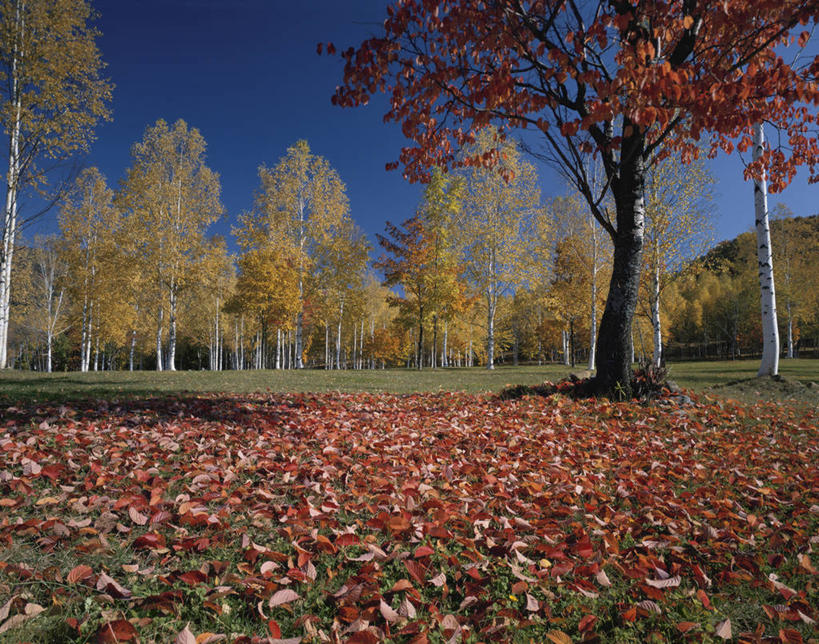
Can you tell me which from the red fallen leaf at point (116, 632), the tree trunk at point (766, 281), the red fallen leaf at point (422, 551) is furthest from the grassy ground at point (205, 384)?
the red fallen leaf at point (422, 551)

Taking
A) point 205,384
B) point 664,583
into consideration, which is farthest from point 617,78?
point 205,384

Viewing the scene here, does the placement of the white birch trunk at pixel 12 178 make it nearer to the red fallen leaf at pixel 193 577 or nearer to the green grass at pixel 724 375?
the red fallen leaf at pixel 193 577

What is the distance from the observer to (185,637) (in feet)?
4.66

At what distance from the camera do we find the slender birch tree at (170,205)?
1786 cm

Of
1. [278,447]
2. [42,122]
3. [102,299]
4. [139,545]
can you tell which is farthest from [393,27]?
[102,299]

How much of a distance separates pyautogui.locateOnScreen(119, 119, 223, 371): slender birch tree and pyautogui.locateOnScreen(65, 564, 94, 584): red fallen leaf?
1787cm

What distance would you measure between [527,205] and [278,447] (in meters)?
19.1

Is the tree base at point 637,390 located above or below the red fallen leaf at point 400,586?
above

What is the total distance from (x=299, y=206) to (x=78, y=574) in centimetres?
2053

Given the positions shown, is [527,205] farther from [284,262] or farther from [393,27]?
[393,27]

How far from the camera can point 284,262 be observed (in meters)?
20.2

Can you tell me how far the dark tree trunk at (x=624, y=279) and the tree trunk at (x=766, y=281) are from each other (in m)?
5.01

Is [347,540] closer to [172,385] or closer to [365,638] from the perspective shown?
[365,638]

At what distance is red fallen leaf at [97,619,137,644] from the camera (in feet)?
4.61
